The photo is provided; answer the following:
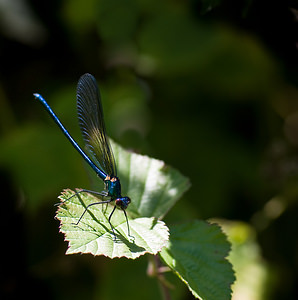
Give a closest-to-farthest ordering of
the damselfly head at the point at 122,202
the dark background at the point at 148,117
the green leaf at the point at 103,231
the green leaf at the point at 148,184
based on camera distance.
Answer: the green leaf at the point at 103,231
the damselfly head at the point at 122,202
the green leaf at the point at 148,184
the dark background at the point at 148,117

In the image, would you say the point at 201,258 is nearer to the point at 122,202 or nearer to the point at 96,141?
the point at 122,202

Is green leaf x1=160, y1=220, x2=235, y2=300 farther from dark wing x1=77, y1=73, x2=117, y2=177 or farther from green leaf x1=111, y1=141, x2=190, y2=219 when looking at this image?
dark wing x1=77, y1=73, x2=117, y2=177

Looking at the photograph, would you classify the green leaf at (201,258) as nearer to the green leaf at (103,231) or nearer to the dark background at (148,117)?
the green leaf at (103,231)

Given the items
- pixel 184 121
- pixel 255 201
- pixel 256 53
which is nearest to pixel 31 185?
pixel 184 121

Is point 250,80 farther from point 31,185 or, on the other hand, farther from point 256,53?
point 31,185

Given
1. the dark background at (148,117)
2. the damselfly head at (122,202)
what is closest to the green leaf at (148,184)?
the damselfly head at (122,202)

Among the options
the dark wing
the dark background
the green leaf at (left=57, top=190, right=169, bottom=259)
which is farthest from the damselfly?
the dark background

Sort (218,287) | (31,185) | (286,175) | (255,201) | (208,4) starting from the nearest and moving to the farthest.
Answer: (218,287)
(208,4)
(31,185)
(286,175)
(255,201)
